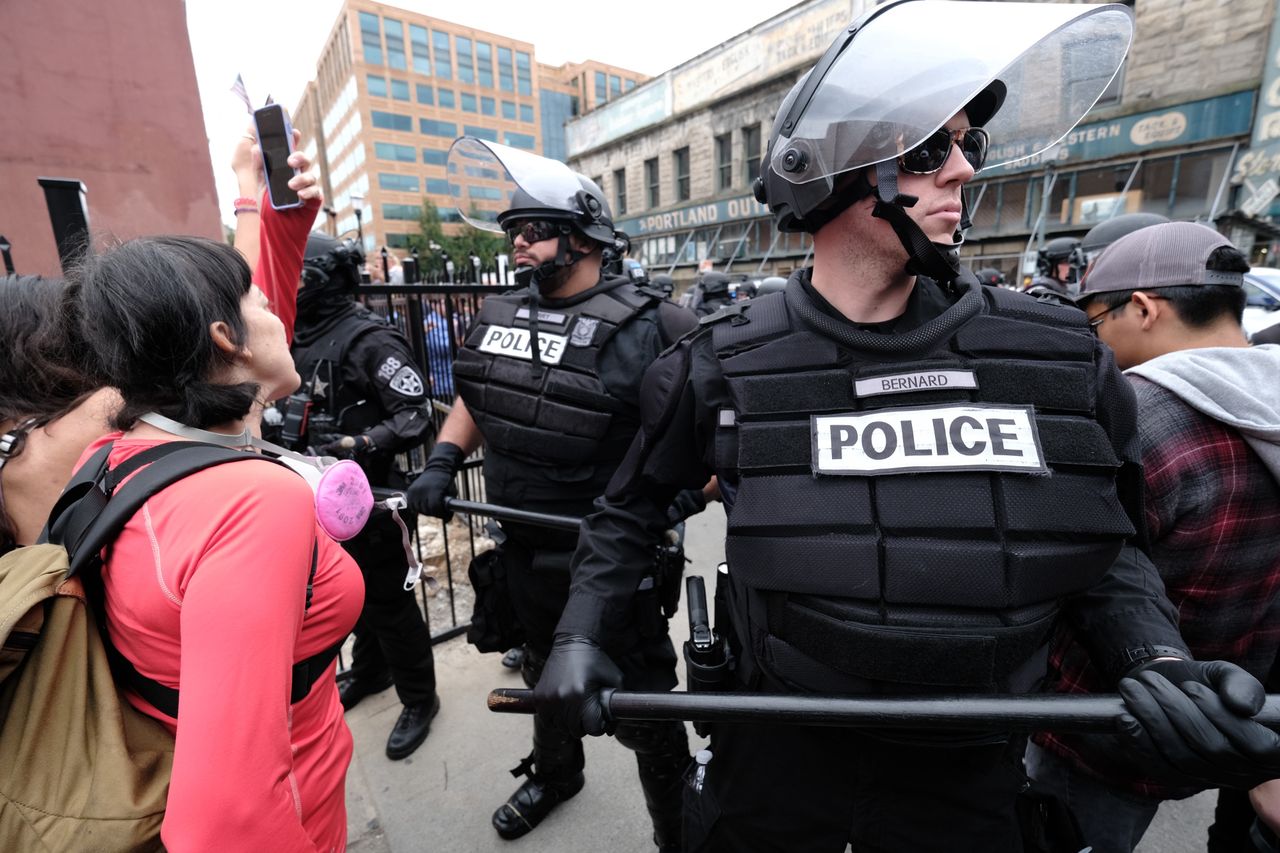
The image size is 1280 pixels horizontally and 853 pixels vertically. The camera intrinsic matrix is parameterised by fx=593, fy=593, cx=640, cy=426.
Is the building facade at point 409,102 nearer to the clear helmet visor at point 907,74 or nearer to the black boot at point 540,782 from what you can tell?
the black boot at point 540,782

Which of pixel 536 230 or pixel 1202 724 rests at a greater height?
pixel 536 230

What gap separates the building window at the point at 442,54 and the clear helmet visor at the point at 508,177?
70.9 metres

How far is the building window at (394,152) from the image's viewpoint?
56.9m

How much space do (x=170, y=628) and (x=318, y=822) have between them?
0.61m

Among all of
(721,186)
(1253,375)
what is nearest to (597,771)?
(1253,375)

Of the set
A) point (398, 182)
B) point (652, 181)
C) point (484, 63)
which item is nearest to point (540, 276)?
point (652, 181)

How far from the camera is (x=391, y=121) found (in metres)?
57.8

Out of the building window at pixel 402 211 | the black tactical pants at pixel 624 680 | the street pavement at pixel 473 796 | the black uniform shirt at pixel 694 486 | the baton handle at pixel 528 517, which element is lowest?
the street pavement at pixel 473 796

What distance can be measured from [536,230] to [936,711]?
2.23 meters

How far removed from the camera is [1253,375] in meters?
1.59

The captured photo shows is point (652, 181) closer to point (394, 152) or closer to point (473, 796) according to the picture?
point (473, 796)

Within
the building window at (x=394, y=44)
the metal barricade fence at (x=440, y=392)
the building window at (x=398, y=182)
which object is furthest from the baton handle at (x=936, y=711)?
the building window at (x=394, y=44)

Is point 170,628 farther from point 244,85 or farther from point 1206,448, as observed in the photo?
point 1206,448

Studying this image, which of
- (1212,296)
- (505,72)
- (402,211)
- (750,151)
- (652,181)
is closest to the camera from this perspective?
(1212,296)
